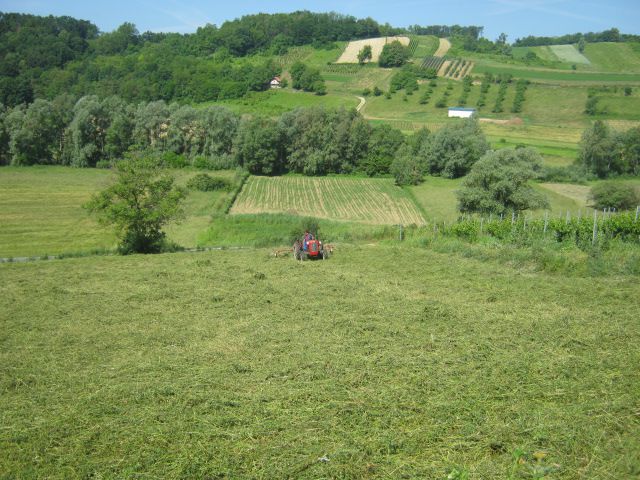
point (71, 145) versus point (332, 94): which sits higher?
point (332, 94)

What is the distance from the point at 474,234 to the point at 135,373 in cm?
1897

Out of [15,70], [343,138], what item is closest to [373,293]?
[343,138]

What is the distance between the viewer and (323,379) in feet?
32.7

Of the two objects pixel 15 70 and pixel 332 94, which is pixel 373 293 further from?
pixel 15 70

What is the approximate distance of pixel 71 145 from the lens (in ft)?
224

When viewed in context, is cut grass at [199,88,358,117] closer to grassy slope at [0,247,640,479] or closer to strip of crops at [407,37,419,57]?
strip of crops at [407,37,419,57]

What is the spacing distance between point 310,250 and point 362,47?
117 meters

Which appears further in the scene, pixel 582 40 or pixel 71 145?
pixel 582 40

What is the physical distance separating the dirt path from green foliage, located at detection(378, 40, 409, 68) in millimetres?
10030

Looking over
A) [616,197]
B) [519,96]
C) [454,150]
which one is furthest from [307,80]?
[616,197]

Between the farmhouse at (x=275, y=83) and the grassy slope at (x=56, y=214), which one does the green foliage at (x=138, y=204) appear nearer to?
the grassy slope at (x=56, y=214)

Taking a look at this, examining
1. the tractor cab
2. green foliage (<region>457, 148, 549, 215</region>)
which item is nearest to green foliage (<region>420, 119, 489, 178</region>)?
green foliage (<region>457, 148, 549, 215</region>)

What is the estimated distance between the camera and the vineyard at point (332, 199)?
1846 inches

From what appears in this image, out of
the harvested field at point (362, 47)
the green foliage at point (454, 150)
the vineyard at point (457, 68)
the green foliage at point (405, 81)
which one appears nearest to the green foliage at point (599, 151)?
the green foliage at point (454, 150)
